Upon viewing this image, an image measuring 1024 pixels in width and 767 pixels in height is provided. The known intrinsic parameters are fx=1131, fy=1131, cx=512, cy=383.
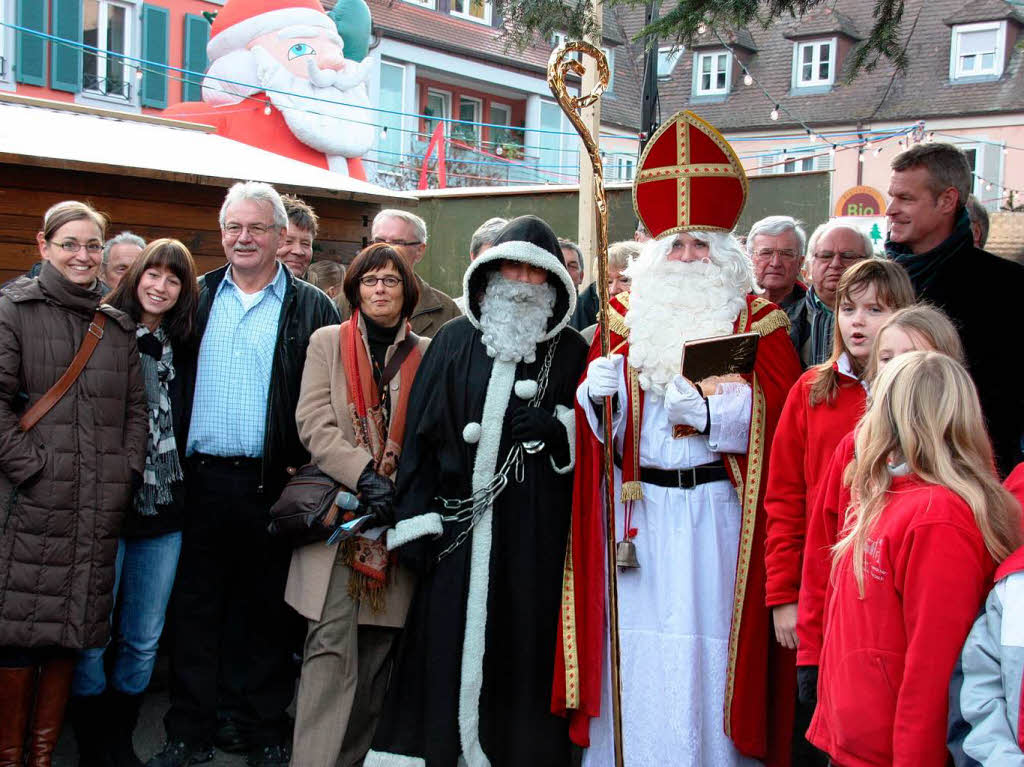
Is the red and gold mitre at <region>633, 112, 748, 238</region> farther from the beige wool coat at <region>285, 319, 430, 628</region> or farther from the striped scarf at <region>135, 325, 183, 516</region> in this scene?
the striped scarf at <region>135, 325, 183, 516</region>

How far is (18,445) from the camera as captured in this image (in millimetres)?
3896

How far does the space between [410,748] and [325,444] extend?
1169 millimetres

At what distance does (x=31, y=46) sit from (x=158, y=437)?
15.5 metres

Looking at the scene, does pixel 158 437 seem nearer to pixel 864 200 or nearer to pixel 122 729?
pixel 122 729

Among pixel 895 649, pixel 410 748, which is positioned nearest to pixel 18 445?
pixel 410 748

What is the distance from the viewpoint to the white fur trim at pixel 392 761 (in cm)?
412

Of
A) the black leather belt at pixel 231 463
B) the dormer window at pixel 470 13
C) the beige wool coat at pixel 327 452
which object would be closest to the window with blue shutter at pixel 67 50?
the dormer window at pixel 470 13

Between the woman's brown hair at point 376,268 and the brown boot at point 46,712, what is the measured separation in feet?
5.66

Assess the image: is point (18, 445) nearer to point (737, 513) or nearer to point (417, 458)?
point (417, 458)

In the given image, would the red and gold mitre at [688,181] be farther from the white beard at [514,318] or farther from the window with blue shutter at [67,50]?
the window with blue shutter at [67,50]

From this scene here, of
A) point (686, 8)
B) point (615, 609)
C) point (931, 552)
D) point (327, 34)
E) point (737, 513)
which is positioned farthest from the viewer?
point (327, 34)

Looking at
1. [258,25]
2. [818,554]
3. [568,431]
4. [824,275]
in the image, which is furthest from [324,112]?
[818,554]

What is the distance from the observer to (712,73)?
33219 millimetres

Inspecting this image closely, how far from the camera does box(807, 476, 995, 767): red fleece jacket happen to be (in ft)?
8.47
